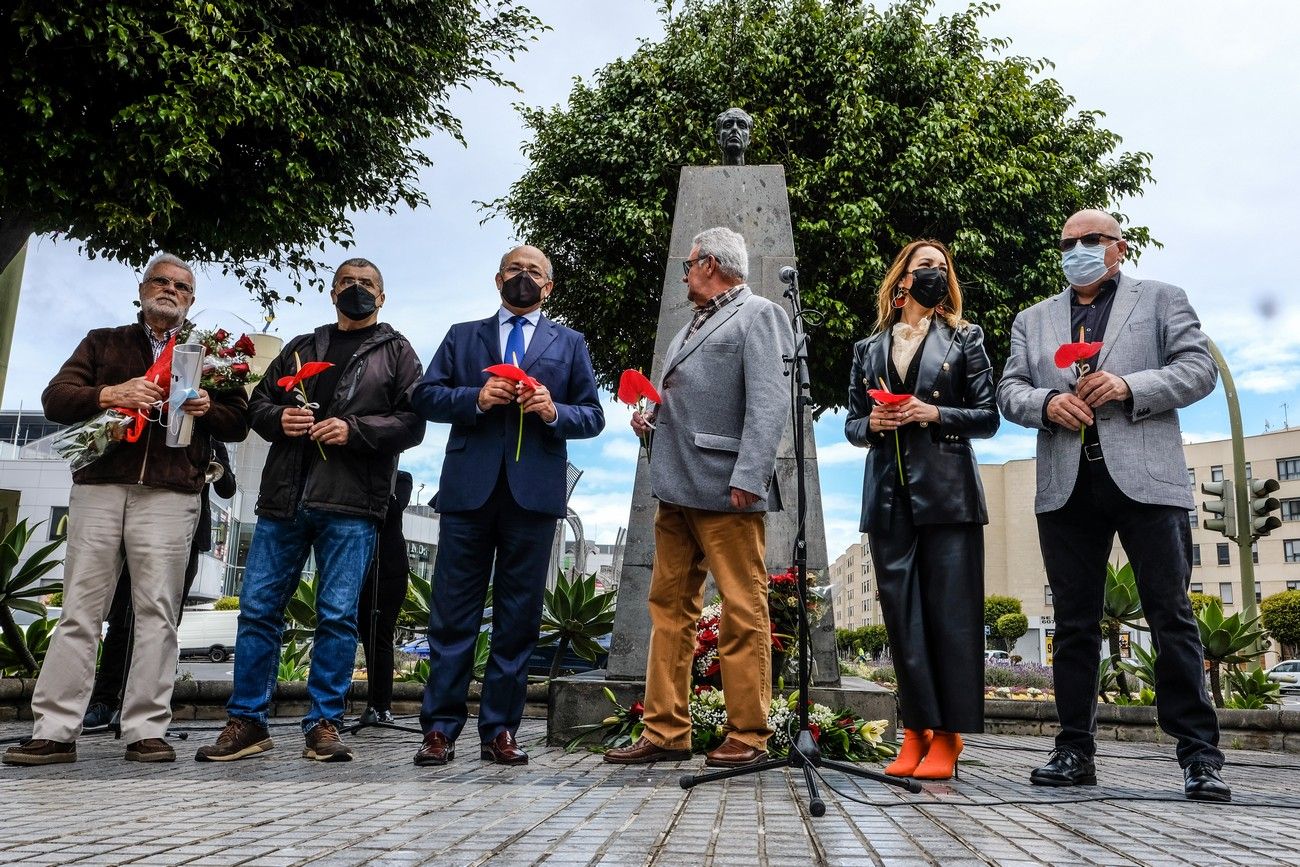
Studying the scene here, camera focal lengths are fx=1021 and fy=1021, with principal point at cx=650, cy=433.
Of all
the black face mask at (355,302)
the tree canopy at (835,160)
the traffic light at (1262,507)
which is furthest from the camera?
the tree canopy at (835,160)

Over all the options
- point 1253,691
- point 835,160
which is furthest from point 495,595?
point 835,160

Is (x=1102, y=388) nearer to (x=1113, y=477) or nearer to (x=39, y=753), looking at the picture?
(x=1113, y=477)

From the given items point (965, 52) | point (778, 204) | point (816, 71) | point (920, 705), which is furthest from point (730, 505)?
point (965, 52)

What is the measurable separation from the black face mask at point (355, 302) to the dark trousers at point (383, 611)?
180 cm

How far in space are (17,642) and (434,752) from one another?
14.7 feet

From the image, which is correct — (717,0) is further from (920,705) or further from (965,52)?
(920,705)

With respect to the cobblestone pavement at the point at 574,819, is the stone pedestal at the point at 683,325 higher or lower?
higher

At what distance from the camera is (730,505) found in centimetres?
425

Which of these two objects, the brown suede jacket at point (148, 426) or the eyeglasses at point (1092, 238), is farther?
the brown suede jacket at point (148, 426)

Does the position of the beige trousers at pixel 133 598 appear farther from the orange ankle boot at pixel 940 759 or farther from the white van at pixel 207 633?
the white van at pixel 207 633

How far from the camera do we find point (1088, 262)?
4406 mm

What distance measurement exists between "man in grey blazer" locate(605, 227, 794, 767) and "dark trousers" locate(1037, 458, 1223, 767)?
3.99ft

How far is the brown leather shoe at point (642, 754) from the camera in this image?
437 cm

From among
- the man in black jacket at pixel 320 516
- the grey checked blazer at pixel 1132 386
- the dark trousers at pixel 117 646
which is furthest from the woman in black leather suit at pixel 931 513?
the dark trousers at pixel 117 646
